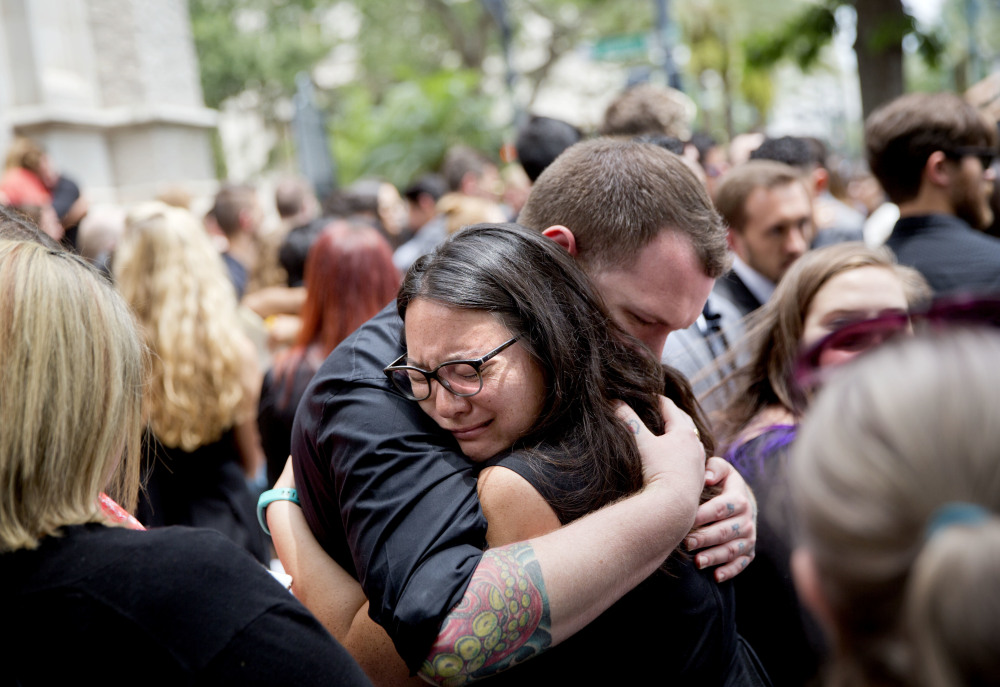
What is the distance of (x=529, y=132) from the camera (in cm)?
452

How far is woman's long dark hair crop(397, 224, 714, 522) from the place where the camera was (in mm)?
1681

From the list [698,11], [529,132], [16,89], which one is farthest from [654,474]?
[698,11]

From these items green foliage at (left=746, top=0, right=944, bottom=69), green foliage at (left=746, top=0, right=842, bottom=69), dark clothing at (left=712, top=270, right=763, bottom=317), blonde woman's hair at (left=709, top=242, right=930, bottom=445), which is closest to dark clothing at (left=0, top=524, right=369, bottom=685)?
blonde woman's hair at (left=709, top=242, right=930, bottom=445)

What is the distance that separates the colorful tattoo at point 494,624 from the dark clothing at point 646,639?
0.52 feet

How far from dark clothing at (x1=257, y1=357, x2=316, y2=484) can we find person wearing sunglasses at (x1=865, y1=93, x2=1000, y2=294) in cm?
267

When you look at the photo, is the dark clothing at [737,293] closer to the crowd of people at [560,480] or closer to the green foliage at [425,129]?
the crowd of people at [560,480]

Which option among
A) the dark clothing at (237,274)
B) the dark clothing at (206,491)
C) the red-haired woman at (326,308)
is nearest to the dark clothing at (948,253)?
the red-haired woman at (326,308)

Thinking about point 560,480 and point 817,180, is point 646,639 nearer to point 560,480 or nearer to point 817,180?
point 560,480

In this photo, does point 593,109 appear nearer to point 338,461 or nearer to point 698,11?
point 698,11

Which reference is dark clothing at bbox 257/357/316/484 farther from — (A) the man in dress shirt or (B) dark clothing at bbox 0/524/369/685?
(B) dark clothing at bbox 0/524/369/685

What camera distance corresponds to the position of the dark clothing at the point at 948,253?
359 cm

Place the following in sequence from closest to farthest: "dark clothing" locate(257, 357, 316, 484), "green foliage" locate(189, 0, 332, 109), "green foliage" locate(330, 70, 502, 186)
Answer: "dark clothing" locate(257, 357, 316, 484), "green foliage" locate(330, 70, 502, 186), "green foliage" locate(189, 0, 332, 109)

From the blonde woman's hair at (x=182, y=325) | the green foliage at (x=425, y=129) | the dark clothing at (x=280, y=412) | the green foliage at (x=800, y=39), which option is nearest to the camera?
the dark clothing at (x=280, y=412)

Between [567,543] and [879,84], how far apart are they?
6528 millimetres
